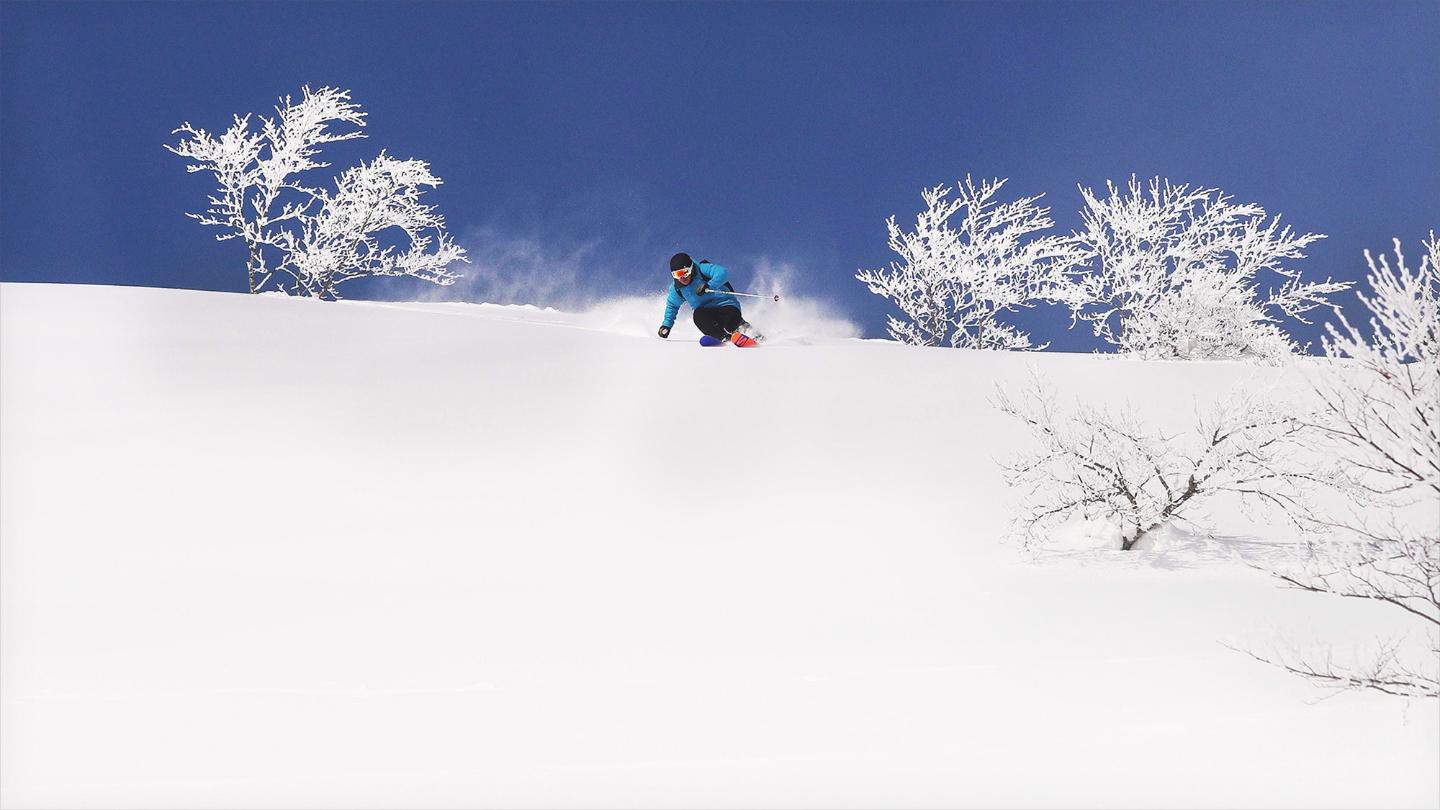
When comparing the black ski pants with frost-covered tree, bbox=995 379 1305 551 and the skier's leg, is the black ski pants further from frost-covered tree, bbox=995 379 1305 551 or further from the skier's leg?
frost-covered tree, bbox=995 379 1305 551

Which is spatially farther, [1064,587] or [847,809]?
[1064,587]

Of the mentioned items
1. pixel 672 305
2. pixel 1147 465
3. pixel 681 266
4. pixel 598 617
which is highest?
pixel 681 266

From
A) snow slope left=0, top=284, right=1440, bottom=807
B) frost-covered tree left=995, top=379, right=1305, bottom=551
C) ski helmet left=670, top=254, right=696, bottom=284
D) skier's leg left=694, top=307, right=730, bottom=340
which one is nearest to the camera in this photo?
snow slope left=0, top=284, right=1440, bottom=807

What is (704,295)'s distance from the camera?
12.7 m

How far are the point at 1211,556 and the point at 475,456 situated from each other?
5.28m

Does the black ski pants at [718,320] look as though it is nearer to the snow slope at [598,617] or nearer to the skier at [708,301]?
the skier at [708,301]

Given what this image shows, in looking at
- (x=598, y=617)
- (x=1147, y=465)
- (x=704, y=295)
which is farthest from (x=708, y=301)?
(x=598, y=617)

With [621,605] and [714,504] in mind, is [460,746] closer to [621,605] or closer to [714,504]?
[621,605]

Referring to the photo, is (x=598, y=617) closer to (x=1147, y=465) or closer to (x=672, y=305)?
(x=1147, y=465)

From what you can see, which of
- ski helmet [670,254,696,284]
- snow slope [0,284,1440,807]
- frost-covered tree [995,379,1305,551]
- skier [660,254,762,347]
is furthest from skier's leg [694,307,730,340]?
frost-covered tree [995,379,1305,551]

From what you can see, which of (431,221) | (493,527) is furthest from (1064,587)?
(431,221)

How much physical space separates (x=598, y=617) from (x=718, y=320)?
7.76m

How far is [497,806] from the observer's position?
369cm

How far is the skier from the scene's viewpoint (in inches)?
491
